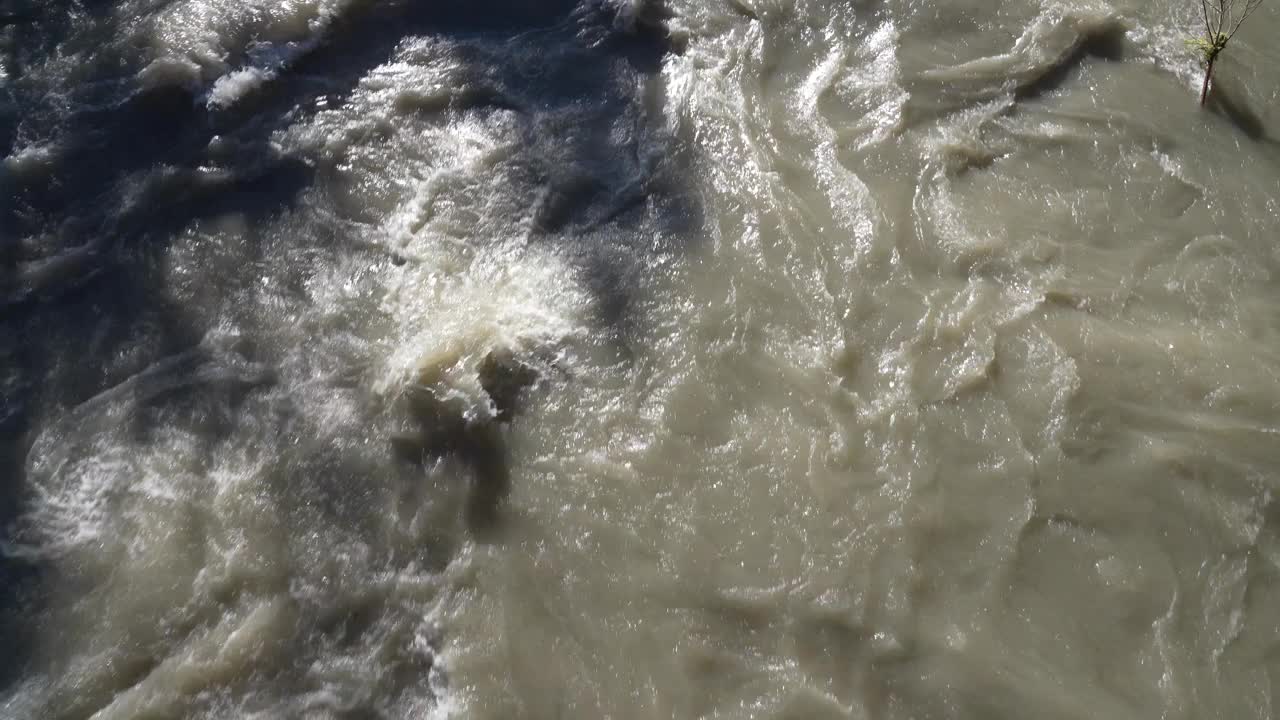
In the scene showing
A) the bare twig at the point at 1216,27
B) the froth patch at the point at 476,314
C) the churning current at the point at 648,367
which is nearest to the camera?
the churning current at the point at 648,367

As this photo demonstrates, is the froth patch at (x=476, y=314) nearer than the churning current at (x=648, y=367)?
No

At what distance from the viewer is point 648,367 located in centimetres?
356

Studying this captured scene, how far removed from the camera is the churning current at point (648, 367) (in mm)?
2943

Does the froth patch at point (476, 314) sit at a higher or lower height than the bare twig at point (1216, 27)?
lower

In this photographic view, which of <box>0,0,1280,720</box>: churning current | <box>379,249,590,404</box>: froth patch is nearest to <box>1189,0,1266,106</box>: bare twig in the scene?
<box>0,0,1280,720</box>: churning current

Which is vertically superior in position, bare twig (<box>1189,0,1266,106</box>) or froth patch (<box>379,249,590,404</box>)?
bare twig (<box>1189,0,1266,106</box>)

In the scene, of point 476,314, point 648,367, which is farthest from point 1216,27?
point 476,314

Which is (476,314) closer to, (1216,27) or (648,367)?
(648,367)

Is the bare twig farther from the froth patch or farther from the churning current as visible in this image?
the froth patch

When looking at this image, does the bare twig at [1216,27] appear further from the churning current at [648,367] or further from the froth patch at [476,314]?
the froth patch at [476,314]

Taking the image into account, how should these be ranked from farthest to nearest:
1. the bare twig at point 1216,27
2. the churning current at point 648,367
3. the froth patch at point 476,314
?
the bare twig at point 1216,27 → the froth patch at point 476,314 → the churning current at point 648,367

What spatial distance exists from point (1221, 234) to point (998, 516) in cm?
169

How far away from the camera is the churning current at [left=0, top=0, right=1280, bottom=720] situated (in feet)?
9.66

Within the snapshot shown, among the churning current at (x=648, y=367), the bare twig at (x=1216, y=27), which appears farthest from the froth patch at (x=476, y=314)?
the bare twig at (x=1216, y=27)
